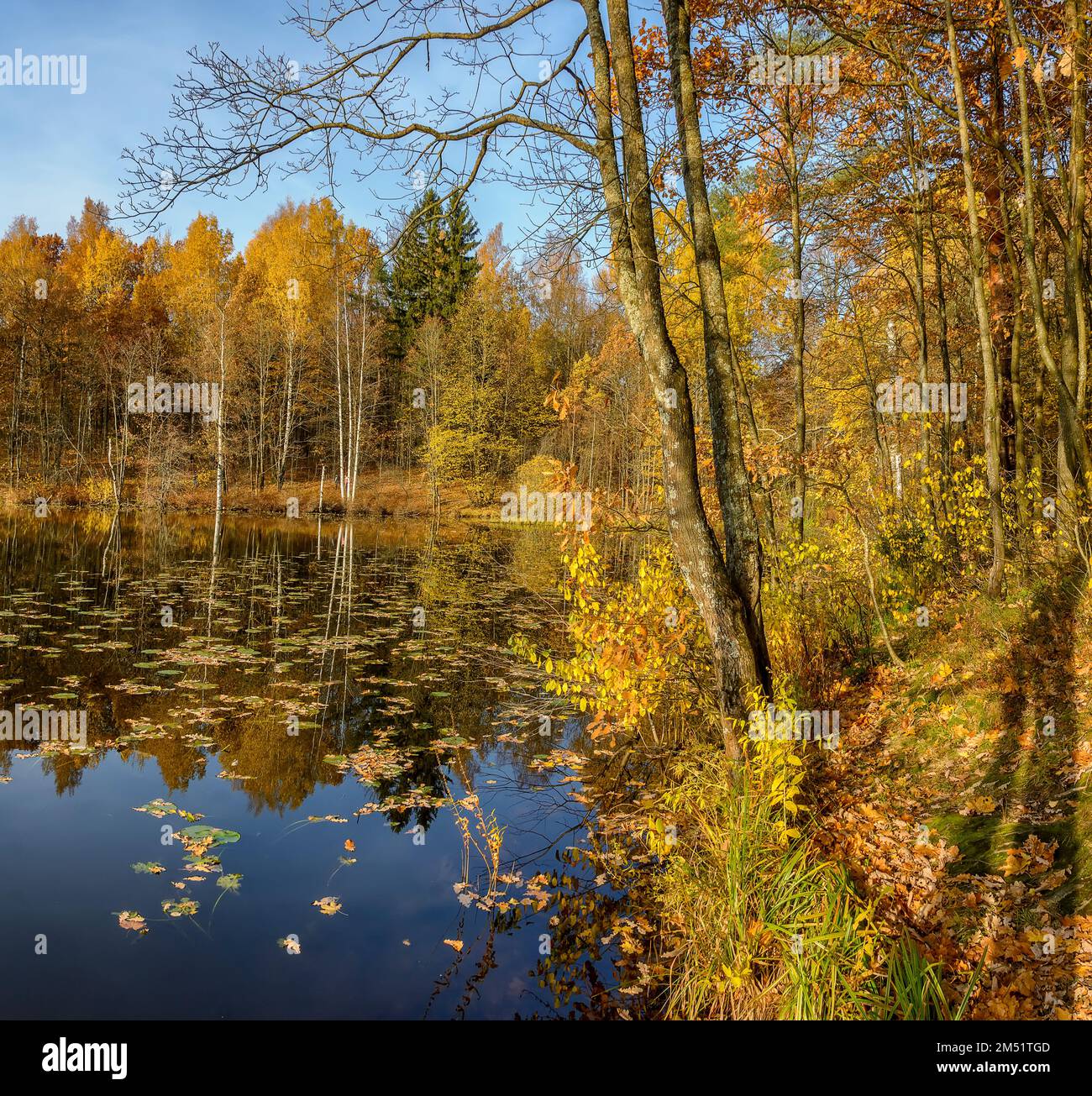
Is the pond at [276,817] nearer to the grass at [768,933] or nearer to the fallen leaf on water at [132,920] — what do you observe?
the fallen leaf on water at [132,920]

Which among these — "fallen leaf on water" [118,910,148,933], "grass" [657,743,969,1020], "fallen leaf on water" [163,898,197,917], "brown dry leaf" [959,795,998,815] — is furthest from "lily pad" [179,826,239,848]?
"brown dry leaf" [959,795,998,815]

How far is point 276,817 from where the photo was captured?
560 cm

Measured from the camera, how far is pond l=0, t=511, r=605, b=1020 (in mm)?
3834

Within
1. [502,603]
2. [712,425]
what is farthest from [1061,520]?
[502,603]

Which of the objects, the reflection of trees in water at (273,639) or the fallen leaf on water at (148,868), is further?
the reflection of trees in water at (273,639)

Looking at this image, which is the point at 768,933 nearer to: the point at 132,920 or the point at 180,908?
the point at 180,908

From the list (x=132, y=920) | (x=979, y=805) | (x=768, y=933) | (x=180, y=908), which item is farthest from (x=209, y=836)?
(x=979, y=805)

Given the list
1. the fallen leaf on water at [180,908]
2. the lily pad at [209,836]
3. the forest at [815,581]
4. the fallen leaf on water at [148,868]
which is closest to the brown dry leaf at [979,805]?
the forest at [815,581]

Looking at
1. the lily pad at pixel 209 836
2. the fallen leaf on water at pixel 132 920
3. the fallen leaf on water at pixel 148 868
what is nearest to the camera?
the fallen leaf on water at pixel 132 920

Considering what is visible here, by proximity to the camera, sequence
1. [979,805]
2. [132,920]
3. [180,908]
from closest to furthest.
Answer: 1. [132,920]
2. [180,908]
3. [979,805]

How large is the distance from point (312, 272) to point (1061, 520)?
126 feet

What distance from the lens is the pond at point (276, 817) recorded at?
383 cm
